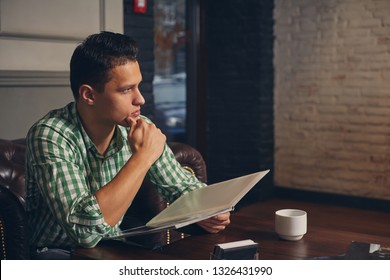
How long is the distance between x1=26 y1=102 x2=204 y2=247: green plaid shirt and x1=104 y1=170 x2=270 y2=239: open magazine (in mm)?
90

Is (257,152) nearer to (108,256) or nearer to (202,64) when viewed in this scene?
(202,64)

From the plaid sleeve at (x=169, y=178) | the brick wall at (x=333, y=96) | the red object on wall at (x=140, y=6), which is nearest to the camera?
the plaid sleeve at (x=169, y=178)

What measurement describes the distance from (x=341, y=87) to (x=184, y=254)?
3.49 metres

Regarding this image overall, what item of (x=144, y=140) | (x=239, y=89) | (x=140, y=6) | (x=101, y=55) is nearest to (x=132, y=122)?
(x=144, y=140)

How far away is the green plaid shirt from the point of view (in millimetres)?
1460

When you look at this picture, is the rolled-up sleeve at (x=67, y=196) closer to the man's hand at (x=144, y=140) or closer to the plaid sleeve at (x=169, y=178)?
the man's hand at (x=144, y=140)

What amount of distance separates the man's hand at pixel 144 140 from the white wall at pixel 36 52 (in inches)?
60.5

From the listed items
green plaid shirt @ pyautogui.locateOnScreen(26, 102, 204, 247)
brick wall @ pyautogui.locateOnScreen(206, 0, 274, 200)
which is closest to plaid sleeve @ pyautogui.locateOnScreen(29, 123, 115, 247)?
green plaid shirt @ pyautogui.locateOnScreen(26, 102, 204, 247)

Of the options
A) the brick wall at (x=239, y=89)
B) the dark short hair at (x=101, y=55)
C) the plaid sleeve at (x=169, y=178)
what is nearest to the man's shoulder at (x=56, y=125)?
the dark short hair at (x=101, y=55)

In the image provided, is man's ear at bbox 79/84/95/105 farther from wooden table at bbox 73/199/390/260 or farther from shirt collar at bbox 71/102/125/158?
wooden table at bbox 73/199/390/260

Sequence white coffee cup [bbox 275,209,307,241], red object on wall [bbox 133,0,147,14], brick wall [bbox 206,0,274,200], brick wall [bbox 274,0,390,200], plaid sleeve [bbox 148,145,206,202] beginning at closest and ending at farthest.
A: white coffee cup [bbox 275,209,307,241] < plaid sleeve [bbox 148,145,206,202] < red object on wall [bbox 133,0,147,14] < brick wall [bbox 274,0,390,200] < brick wall [bbox 206,0,274,200]

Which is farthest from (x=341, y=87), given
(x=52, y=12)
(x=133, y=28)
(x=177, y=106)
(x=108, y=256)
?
(x=108, y=256)

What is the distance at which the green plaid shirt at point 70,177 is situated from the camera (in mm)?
1460

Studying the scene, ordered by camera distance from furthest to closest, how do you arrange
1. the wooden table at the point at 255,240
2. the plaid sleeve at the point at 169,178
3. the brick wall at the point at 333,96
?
the brick wall at the point at 333,96 → the plaid sleeve at the point at 169,178 → the wooden table at the point at 255,240
